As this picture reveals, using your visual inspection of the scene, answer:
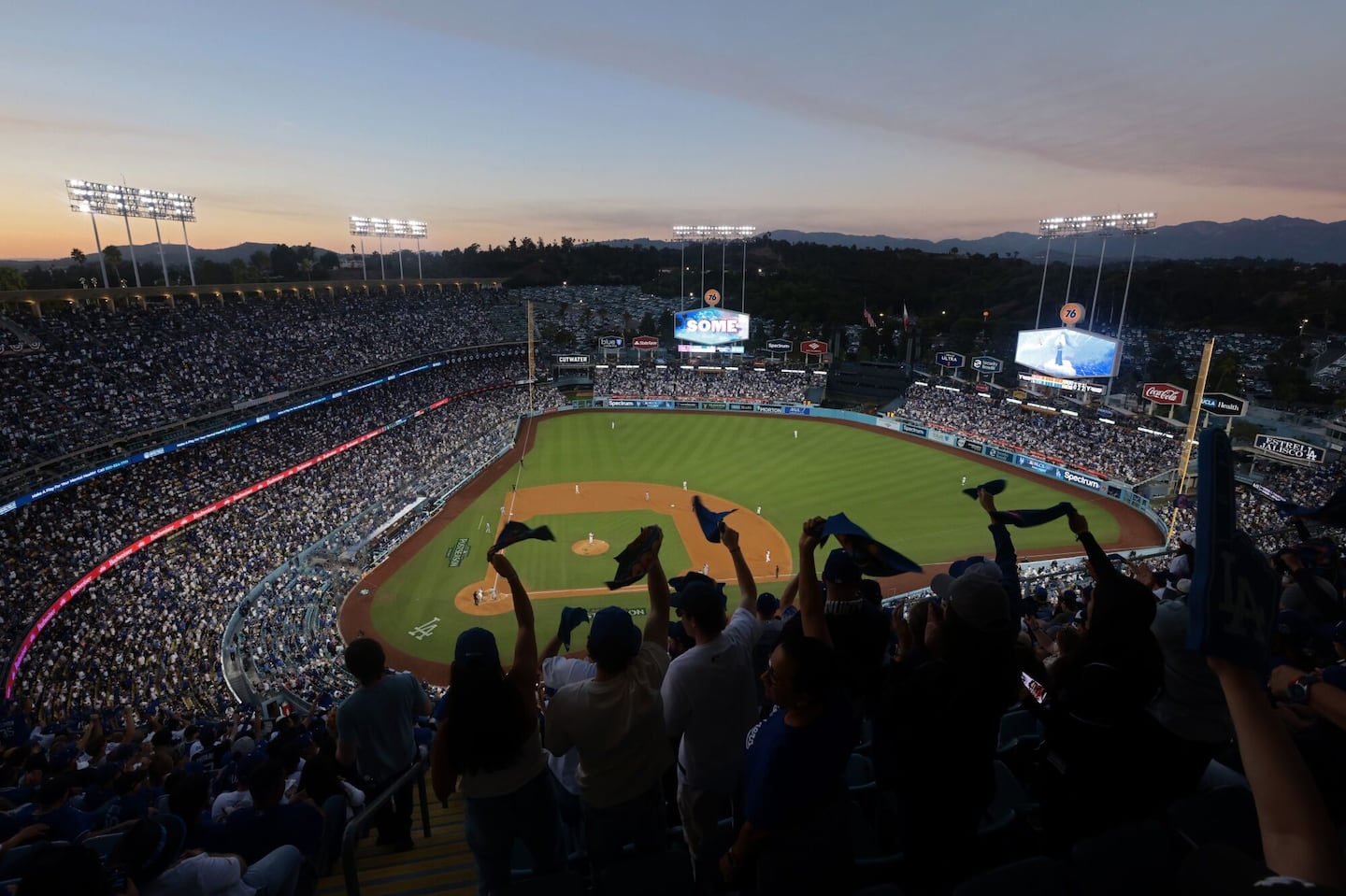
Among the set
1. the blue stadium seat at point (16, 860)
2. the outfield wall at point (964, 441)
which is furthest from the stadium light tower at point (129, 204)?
the blue stadium seat at point (16, 860)

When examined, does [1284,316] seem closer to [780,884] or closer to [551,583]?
[551,583]

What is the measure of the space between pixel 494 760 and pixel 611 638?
93cm

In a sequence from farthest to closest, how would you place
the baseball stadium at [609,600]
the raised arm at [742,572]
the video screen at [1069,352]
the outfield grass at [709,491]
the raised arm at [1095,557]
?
the video screen at [1069,352] < the outfield grass at [709,491] < the raised arm at [742,572] < the raised arm at [1095,557] < the baseball stadium at [609,600]

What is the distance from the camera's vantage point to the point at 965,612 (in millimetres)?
3857

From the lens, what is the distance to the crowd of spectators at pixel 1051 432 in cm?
3662

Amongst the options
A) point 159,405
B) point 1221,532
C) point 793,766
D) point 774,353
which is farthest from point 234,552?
point 774,353

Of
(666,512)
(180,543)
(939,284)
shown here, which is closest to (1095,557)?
(666,512)

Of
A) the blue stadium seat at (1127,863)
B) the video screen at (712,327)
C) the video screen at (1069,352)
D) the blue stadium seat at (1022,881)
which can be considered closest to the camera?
the blue stadium seat at (1022,881)

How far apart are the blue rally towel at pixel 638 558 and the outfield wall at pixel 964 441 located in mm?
33767

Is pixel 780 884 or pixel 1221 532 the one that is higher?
pixel 1221 532

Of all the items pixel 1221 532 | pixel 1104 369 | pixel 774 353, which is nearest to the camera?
pixel 1221 532

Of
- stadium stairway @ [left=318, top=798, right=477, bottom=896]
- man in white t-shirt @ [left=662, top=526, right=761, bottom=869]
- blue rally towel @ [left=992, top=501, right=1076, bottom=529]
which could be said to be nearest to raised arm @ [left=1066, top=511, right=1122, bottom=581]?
blue rally towel @ [left=992, top=501, right=1076, bottom=529]

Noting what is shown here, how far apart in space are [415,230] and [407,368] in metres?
20.4

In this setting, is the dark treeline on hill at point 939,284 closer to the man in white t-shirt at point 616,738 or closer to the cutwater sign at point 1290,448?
the cutwater sign at point 1290,448
